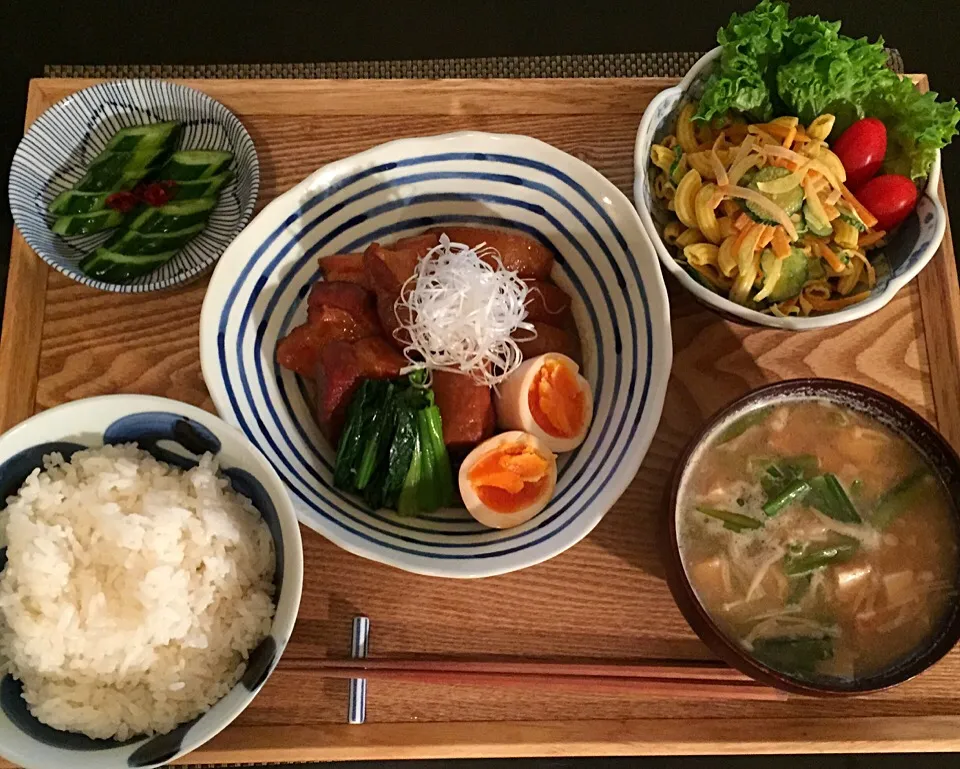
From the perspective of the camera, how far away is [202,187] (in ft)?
6.35

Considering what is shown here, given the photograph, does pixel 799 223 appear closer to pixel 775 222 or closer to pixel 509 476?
pixel 775 222

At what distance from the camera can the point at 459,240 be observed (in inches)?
69.4

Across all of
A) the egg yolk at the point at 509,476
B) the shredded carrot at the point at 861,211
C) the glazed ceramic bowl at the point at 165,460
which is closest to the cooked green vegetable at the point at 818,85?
the shredded carrot at the point at 861,211

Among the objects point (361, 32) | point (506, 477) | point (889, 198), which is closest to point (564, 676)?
point (506, 477)

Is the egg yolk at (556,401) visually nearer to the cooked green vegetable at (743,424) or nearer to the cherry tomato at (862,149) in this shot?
the cooked green vegetable at (743,424)

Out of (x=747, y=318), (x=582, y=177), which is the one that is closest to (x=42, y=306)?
(x=582, y=177)

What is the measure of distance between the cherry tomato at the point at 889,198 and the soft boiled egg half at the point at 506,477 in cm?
89

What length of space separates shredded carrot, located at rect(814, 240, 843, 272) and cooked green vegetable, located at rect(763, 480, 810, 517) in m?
0.49

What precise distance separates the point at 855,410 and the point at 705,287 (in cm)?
39

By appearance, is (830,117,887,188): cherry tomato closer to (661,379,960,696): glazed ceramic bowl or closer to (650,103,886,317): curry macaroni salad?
(650,103,886,317): curry macaroni salad

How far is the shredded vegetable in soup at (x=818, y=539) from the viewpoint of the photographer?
4.75 ft

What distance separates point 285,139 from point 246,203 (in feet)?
0.70

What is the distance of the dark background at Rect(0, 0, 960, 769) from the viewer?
104 inches

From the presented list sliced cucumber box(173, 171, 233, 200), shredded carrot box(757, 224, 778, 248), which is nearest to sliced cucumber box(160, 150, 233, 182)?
sliced cucumber box(173, 171, 233, 200)
